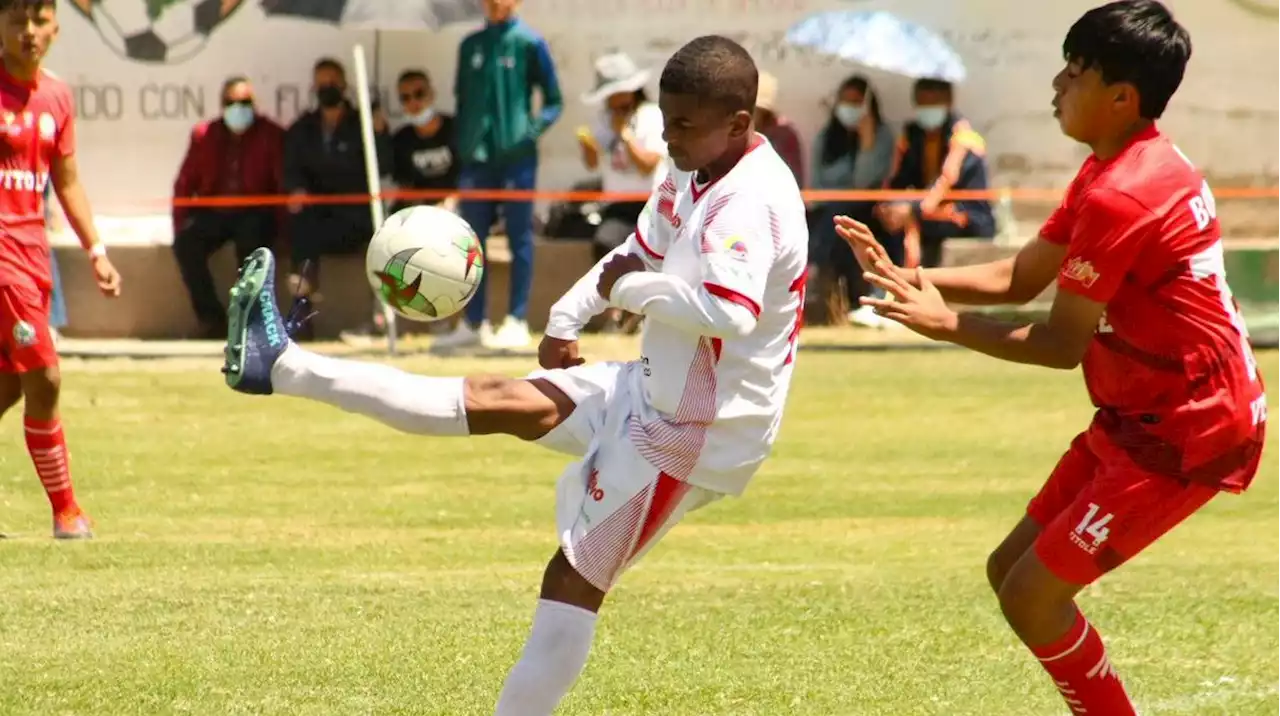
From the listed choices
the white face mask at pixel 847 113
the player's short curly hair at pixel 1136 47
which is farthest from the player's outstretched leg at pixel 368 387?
the white face mask at pixel 847 113

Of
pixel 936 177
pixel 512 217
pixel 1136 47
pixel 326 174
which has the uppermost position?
pixel 1136 47

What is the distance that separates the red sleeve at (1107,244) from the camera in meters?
5.49

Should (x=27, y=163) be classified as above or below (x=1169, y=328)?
below

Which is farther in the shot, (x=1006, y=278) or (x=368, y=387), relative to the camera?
(x=1006, y=278)

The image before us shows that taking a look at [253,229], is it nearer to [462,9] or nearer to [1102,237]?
[462,9]

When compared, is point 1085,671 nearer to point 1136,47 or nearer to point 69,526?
point 1136,47

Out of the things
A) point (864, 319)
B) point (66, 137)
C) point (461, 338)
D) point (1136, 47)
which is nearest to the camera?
point (1136, 47)

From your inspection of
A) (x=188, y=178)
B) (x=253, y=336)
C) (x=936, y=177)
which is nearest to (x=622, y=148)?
(x=936, y=177)

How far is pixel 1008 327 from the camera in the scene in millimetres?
5598

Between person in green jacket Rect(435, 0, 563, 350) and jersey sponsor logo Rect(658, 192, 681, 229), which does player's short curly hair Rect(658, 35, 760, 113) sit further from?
person in green jacket Rect(435, 0, 563, 350)

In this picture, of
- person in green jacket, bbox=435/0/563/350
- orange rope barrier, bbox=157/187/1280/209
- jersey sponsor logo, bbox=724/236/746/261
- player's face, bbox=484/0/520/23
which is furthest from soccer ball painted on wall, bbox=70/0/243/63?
jersey sponsor logo, bbox=724/236/746/261

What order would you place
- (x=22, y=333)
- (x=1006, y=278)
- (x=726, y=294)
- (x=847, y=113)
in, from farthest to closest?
(x=847, y=113)
(x=22, y=333)
(x=1006, y=278)
(x=726, y=294)

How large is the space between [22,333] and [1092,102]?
5.41 m

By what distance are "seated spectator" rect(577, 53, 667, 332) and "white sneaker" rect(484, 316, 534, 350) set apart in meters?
1.02
